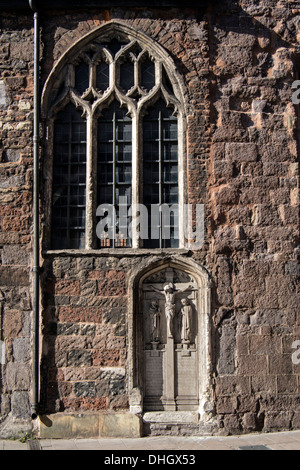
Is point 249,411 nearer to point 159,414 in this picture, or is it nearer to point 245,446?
point 245,446

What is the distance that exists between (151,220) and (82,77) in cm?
266

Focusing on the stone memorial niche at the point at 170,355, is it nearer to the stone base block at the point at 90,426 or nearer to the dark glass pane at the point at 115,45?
the stone base block at the point at 90,426

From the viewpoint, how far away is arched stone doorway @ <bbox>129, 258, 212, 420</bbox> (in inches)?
312

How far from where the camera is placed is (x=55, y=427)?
25.3 ft

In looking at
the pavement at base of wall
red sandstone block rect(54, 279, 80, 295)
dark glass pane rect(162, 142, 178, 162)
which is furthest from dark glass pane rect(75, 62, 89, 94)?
the pavement at base of wall

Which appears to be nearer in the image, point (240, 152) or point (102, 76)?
point (240, 152)

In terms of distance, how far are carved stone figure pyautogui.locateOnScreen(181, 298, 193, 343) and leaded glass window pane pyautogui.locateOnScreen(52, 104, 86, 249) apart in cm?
186

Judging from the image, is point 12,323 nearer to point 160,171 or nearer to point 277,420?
point 160,171

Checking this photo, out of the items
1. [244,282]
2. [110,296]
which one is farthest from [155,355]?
[244,282]

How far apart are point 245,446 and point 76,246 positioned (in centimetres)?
383

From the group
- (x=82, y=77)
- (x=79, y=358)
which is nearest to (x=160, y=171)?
(x=82, y=77)

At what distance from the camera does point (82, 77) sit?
348 inches

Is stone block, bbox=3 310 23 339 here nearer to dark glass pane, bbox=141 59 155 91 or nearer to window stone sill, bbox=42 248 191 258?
window stone sill, bbox=42 248 191 258

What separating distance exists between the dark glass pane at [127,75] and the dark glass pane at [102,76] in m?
0.25
